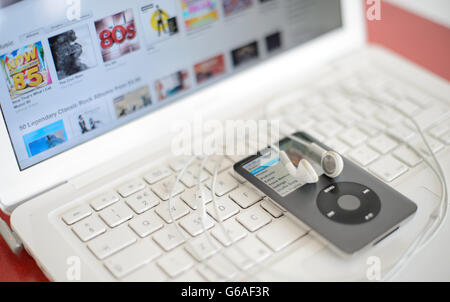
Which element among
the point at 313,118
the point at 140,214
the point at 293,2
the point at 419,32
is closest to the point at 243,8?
the point at 293,2

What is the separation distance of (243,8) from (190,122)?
18 centimetres

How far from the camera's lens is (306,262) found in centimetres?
55

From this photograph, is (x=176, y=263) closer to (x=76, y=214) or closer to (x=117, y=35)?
(x=76, y=214)

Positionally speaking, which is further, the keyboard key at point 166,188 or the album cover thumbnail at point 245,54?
the album cover thumbnail at point 245,54

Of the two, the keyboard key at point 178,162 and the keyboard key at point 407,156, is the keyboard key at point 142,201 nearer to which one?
the keyboard key at point 178,162

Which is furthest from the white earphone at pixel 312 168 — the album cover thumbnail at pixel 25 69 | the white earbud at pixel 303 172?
the album cover thumbnail at pixel 25 69

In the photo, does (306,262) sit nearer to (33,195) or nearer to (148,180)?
(148,180)

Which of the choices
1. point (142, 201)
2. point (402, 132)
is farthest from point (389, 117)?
point (142, 201)

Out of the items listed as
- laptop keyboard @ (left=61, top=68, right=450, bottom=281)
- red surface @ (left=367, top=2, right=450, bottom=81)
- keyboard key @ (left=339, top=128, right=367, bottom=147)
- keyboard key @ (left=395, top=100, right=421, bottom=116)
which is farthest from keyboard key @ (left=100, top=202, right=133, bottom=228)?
red surface @ (left=367, top=2, right=450, bottom=81)

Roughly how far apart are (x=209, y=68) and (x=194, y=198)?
0.21 m

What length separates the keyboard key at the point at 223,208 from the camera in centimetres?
60

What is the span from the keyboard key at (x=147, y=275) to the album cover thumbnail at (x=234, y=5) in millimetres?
379

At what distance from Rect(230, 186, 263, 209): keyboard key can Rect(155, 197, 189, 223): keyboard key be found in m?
0.06

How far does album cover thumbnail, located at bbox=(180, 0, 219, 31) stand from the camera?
0.68 metres
